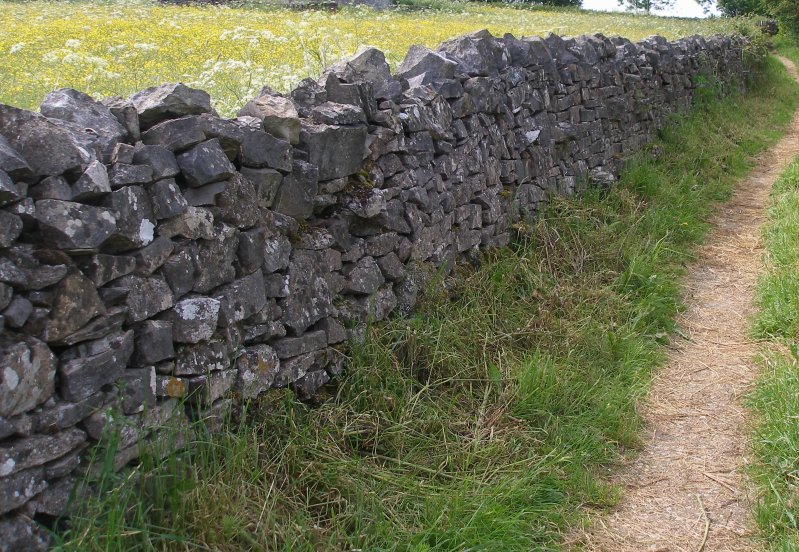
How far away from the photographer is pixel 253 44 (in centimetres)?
694

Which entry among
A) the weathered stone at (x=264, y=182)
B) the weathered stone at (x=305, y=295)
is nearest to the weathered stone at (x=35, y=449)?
the weathered stone at (x=305, y=295)

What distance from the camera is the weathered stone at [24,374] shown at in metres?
2.48

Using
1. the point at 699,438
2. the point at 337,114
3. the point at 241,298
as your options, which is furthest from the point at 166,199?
the point at 699,438

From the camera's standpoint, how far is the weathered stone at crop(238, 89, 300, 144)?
156 inches

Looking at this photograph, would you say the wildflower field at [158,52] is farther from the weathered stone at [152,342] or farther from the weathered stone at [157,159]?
the weathered stone at [152,342]

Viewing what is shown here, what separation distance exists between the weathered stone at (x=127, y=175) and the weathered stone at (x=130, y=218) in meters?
0.03

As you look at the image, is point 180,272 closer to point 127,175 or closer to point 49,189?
point 127,175

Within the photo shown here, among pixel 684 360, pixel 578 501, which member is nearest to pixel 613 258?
pixel 684 360

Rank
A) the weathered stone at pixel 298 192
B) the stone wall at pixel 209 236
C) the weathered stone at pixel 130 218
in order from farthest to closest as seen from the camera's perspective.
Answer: the weathered stone at pixel 298 192 → the weathered stone at pixel 130 218 → the stone wall at pixel 209 236

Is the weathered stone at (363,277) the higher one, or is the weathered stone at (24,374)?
the weathered stone at (24,374)

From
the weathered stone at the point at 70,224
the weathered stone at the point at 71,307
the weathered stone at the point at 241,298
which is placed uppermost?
the weathered stone at the point at 70,224

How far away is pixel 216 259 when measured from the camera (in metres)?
3.47

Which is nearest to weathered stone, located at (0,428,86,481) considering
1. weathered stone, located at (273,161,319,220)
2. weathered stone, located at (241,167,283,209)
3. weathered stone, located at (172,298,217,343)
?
weathered stone, located at (172,298,217,343)

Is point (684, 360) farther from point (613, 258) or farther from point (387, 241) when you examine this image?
point (387, 241)
